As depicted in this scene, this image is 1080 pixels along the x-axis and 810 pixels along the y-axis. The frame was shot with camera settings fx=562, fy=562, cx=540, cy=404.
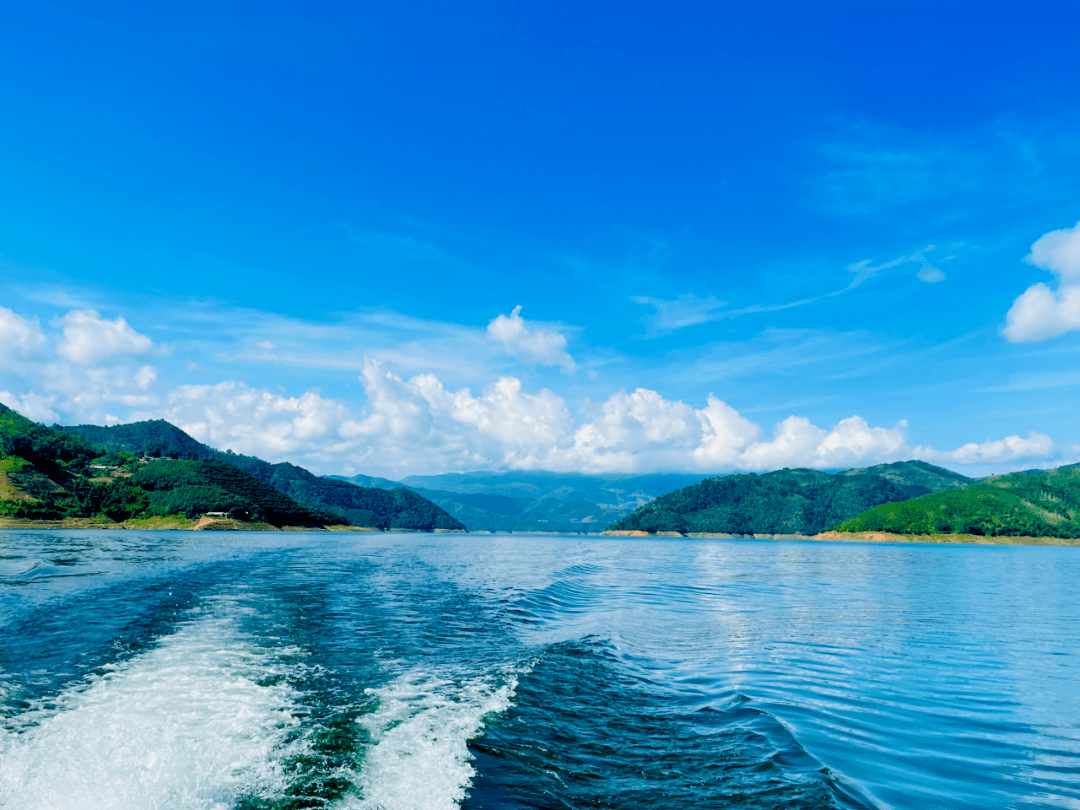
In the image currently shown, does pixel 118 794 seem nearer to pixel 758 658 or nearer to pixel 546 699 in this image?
pixel 546 699

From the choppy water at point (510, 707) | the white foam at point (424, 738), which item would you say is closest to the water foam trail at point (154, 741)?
the choppy water at point (510, 707)

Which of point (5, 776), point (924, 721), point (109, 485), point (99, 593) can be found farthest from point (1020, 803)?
point (109, 485)

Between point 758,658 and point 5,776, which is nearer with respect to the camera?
point 5,776

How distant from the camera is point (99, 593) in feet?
92.4

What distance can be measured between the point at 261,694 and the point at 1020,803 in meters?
15.4

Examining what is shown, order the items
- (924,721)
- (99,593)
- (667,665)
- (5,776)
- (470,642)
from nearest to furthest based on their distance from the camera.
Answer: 1. (5,776)
2. (924,721)
3. (667,665)
4. (470,642)
5. (99,593)

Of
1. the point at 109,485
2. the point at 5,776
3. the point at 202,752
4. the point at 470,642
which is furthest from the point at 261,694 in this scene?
the point at 109,485

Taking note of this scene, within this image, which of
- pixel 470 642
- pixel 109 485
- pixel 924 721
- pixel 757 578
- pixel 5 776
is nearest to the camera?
pixel 5 776

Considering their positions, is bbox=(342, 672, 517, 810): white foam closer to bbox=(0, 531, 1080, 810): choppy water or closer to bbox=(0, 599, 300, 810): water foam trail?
bbox=(0, 531, 1080, 810): choppy water

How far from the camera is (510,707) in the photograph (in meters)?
13.4

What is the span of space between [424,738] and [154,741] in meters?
4.91

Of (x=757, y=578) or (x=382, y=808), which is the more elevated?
(x=382, y=808)

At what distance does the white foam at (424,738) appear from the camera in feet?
28.3

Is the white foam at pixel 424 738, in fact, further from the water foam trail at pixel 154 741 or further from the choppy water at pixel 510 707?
the water foam trail at pixel 154 741
